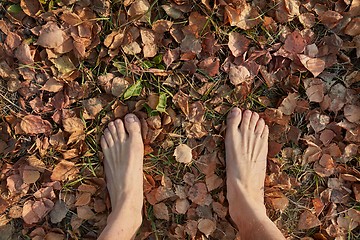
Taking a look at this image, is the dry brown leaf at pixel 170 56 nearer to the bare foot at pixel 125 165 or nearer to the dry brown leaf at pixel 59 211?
the bare foot at pixel 125 165

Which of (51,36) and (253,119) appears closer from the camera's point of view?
(51,36)

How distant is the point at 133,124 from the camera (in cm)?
156

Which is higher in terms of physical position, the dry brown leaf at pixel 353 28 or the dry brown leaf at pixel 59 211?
the dry brown leaf at pixel 353 28

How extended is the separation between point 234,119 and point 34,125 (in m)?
0.69

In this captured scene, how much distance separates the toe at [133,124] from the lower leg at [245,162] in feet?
1.04

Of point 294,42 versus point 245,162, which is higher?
point 294,42

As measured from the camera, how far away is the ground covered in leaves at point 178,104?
151cm

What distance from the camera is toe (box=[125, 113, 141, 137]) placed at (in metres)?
1.56

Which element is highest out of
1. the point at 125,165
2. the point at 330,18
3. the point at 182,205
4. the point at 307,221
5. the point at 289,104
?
the point at 330,18

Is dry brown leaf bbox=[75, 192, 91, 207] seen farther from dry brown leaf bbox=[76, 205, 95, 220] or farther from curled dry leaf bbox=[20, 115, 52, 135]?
curled dry leaf bbox=[20, 115, 52, 135]

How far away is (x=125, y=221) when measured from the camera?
152 cm

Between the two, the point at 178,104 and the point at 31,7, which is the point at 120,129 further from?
the point at 31,7

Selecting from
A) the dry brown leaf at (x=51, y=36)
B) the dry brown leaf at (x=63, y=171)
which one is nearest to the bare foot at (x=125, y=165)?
the dry brown leaf at (x=63, y=171)

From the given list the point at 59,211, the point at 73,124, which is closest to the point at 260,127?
the point at 73,124
